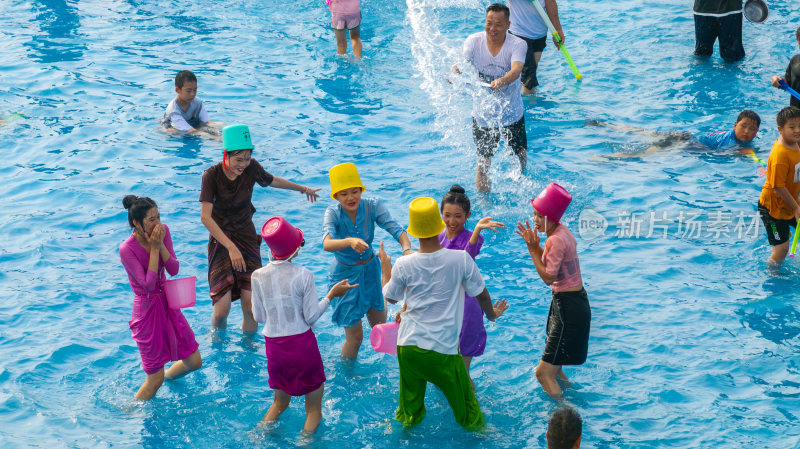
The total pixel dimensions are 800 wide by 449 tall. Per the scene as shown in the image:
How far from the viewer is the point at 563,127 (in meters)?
10.8

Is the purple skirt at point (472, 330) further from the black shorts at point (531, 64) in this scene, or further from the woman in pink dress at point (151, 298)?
the black shorts at point (531, 64)

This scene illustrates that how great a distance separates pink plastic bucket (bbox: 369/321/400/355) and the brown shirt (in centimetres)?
170

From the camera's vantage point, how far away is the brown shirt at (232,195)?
245 inches

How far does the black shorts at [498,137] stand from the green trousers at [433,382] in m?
4.05

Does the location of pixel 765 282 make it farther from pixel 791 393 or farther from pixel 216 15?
pixel 216 15

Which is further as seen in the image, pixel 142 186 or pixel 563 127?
pixel 563 127

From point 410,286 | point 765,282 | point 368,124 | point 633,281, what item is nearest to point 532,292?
point 633,281

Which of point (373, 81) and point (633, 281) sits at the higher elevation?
point (373, 81)

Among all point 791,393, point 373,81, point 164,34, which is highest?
point 164,34

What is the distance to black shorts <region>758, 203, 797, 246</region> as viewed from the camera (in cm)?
711

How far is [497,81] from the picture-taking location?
8.14 metres

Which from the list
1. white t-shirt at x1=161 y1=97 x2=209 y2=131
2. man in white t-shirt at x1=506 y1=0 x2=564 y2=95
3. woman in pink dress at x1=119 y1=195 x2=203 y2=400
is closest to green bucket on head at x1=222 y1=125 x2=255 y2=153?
woman in pink dress at x1=119 y1=195 x2=203 y2=400

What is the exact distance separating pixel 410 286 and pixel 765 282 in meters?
3.99

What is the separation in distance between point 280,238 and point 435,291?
104 centimetres
